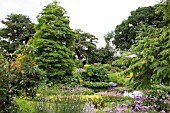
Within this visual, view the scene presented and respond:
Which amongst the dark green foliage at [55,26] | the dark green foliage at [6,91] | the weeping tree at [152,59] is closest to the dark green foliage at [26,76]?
the dark green foliage at [6,91]

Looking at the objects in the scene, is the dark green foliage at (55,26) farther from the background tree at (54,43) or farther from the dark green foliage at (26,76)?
the dark green foliage at (26,76)

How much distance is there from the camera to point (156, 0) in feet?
16.3

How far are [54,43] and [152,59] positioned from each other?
10.4 m

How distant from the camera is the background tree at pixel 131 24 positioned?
3300 centimetres

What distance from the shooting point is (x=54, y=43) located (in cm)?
1478

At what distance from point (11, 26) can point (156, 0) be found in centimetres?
2654

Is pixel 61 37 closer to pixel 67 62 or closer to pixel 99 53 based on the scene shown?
pixel 67 62

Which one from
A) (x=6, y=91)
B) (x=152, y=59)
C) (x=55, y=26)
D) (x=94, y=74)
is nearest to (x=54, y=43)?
(x=55, y=26)

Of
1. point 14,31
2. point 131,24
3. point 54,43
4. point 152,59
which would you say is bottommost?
point 152,59

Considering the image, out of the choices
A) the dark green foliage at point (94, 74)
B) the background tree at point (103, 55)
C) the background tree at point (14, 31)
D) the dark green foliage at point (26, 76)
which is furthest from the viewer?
the background tree at point (103, 55)

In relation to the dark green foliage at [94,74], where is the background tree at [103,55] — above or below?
above

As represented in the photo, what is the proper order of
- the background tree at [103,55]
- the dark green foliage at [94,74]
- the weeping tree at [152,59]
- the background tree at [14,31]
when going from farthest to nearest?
the background tree at [103,55]
the background tree at [14,31]
the dark green foliage at [94,74]
the weeping tree at [152,59]

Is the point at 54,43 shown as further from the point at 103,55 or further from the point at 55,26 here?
the point at 103,55

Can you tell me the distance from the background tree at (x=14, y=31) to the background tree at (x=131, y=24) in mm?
11318
